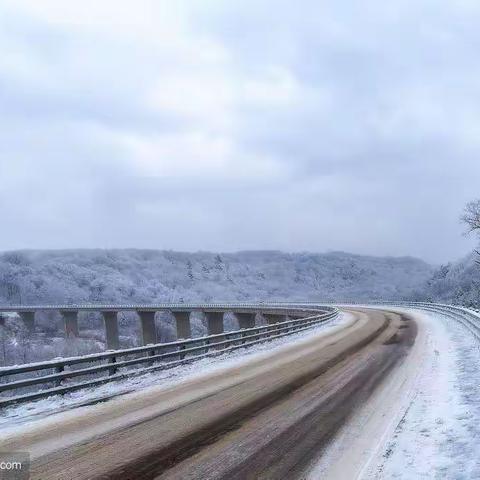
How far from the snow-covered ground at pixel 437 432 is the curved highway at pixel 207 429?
3.19 feet

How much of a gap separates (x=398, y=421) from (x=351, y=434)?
3.80ft

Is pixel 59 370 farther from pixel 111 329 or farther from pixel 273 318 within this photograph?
pixel 111 329

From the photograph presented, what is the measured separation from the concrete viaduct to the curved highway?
150 ft

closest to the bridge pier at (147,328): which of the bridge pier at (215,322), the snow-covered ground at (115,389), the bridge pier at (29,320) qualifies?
the bridge pier at (215,322)

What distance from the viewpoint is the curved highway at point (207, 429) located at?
21.1 feet

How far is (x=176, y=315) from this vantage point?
Answer: 8494cm

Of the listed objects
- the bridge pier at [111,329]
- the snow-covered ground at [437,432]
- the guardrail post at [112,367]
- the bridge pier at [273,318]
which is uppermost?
the guardrail post at [112,367]

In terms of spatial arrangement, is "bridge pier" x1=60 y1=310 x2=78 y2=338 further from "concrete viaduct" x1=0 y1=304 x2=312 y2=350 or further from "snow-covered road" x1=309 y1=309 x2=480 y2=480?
"snow-covered road" x1=309 y1=309 x2=480 y2=480

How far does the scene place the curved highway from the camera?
21.1ft

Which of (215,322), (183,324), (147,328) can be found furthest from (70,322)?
(215,322)

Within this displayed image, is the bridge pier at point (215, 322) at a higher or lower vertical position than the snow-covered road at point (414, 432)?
lower

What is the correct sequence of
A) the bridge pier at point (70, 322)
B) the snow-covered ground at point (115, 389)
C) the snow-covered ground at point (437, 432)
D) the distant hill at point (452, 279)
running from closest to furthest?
the snow-covered ground at point (437, 432) → the snow-covered ground at point (115, 389) → the bridge pier at point (70, 322) → the distant hill at point (452, 279)

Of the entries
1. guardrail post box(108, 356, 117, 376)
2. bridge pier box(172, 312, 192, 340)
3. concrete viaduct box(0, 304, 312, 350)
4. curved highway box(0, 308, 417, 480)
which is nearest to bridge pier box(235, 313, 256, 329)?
concrete viaduct box(0, 304, 312, 350)

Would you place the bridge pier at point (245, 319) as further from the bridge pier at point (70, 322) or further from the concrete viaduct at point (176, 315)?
the bridge pier at point (70, 322)
